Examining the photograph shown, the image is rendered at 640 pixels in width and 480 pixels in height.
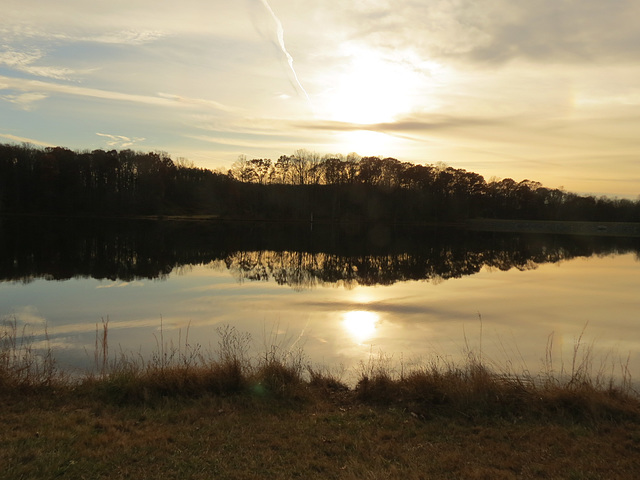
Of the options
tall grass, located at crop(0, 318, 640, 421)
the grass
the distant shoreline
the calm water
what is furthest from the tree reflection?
the distant shoreline

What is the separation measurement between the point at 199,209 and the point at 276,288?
317 ft

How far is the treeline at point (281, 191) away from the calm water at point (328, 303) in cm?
6554

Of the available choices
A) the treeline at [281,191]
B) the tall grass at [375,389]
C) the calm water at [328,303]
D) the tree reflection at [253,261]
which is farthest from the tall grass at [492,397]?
the treeline at [281,191]

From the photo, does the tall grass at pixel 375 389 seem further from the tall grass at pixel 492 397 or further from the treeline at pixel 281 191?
the treeline at pixel 281 191

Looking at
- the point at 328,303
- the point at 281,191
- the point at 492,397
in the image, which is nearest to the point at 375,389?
the point at 492,397

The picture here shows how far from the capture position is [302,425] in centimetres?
716

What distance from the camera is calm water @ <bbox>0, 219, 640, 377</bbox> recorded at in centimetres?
1309

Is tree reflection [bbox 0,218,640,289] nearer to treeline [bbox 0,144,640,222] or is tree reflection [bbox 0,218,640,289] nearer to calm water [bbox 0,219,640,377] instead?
calm water [bbox 0,219,640,377]

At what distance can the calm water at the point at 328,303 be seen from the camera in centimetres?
1309

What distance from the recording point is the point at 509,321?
54.9 ft

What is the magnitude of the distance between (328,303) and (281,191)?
297 ft

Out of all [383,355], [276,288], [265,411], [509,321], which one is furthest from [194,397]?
[276,288]

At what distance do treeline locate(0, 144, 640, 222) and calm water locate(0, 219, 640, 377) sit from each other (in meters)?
65.5

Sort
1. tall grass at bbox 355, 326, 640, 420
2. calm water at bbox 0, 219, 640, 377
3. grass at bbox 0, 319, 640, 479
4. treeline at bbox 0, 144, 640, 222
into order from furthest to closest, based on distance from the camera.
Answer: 1. treeline at bbox 0, 144, 640, 222
2. calm water at bbox 0, 219, 640, 377
3. tall grass at bbox 355, 326, 640, 420
4. grass at bbox 0, 319, 640, 479
